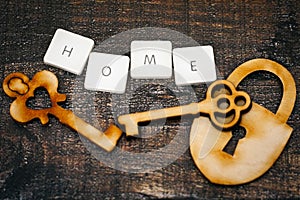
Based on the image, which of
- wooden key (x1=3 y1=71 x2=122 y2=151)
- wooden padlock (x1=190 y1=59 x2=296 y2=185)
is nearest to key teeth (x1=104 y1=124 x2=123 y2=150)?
wooden key (x1=3 y1=71 x2=122 y2=151)

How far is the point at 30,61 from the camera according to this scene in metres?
1.06

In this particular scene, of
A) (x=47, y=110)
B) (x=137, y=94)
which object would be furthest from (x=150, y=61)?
(x=47, y=110)

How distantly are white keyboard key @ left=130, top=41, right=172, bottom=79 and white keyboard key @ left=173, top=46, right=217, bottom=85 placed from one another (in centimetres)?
1

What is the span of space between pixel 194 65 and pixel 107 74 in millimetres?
130

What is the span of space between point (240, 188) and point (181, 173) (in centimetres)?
8

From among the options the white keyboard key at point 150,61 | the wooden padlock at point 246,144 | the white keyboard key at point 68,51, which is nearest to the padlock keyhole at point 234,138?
the wooden padlock at point 246,144

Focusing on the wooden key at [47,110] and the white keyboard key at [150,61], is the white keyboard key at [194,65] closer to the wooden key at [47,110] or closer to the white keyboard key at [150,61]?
the white keyboard key at [150,61]

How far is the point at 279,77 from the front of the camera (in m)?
1.04

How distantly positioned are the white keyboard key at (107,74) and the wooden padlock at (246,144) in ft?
0.42

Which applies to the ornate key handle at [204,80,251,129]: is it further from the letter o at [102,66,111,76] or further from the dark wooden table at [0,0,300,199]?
the letter o at [102,66,111,76]

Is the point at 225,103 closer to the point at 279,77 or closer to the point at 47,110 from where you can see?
the point at 279,77

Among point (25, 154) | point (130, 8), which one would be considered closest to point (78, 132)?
point (25, 154)

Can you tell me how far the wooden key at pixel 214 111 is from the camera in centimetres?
99

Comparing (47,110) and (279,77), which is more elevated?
(279,77)
